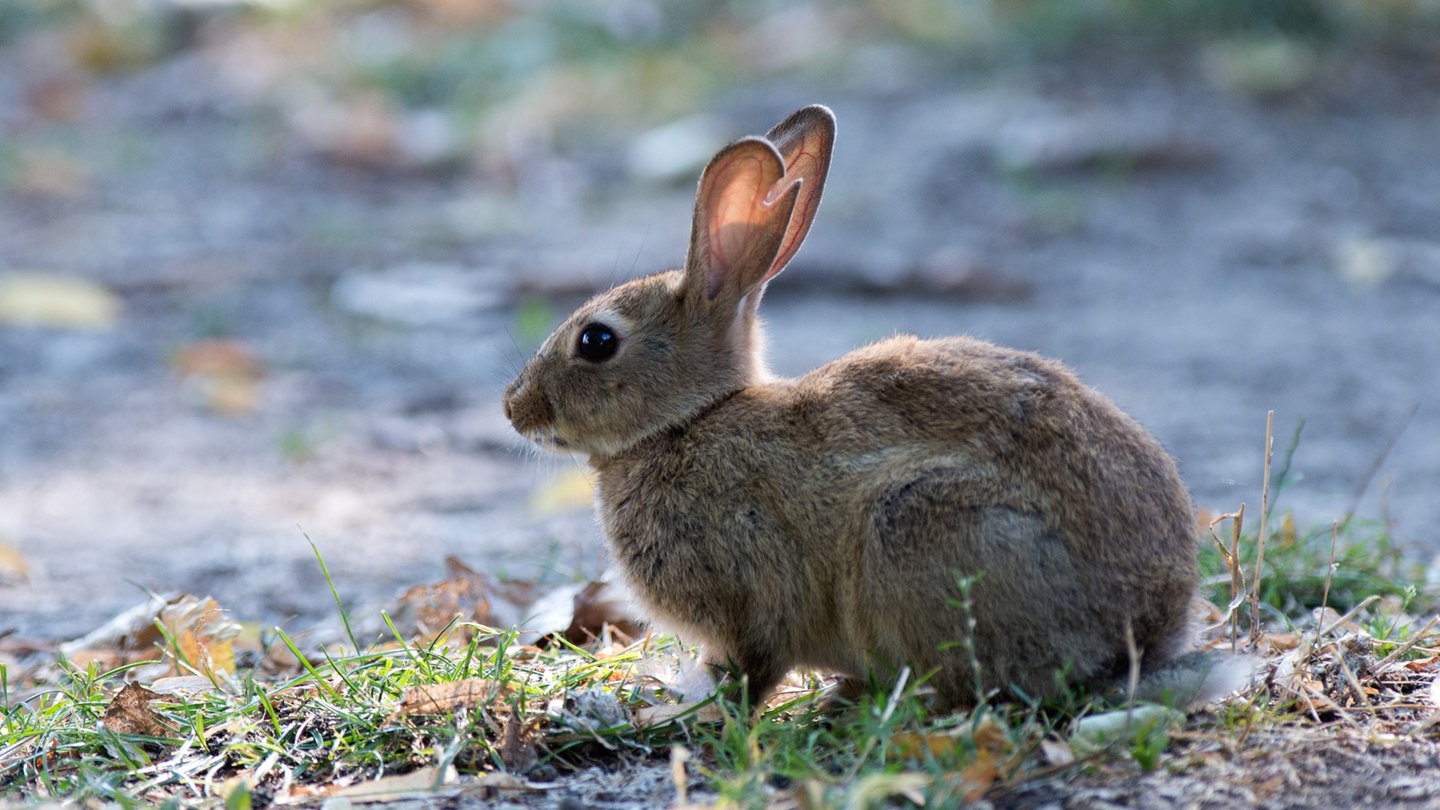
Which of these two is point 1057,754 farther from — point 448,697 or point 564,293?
point 564,293

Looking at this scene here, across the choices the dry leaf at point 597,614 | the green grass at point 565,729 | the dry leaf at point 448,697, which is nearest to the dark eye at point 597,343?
the dry leaf at point 597,614

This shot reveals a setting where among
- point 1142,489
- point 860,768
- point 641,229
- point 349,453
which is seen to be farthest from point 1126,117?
point 860,768

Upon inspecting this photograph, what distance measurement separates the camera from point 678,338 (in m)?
3.98

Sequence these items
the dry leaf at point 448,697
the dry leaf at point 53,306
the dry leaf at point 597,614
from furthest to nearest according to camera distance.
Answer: the dry leaf at point 53,306 < the dry leaf at point 597,614 < the dry leaf at point 448,697

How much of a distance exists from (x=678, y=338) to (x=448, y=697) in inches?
45.6

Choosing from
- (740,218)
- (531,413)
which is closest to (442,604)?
(531,413)

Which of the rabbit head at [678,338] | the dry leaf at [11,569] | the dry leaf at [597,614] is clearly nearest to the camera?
the rabbit head at [678,338]

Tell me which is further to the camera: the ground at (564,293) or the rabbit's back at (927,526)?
the ground at (564,293)

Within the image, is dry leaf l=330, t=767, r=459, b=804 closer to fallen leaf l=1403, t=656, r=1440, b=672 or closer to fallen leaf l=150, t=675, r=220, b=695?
fallen leaf l=150, t=675, r=220, b=695

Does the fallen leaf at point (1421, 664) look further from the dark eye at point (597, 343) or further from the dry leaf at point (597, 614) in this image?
the dark eye at point (597, 343)


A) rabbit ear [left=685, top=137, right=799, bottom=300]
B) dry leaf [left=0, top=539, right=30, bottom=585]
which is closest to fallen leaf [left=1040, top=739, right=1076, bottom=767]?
rabbit ear [left=685, top=137, right=799, bottom=300]

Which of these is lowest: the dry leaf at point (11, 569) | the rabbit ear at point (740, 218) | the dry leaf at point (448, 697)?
the dry leaf at point (11, 569)

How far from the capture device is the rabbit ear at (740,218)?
370cm

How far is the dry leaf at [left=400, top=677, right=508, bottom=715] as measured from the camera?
3.34m
